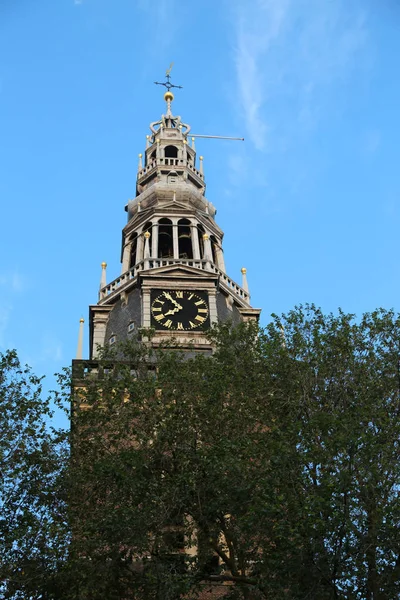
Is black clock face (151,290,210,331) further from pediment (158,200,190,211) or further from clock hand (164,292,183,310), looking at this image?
pediment (158,200,190,211)

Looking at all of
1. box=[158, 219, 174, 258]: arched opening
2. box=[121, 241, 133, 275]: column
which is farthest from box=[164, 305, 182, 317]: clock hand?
box=[158, 219, 174, 258]: arched opening

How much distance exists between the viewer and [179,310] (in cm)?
4375

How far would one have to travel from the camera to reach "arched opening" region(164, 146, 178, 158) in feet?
205

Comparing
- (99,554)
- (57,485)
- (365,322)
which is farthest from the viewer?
(365,322)

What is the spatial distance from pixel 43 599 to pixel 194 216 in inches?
1292

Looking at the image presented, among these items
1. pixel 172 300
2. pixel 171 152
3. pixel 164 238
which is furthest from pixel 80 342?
pixel 171 152

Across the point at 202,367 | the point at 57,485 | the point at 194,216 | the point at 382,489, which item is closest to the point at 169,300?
the point at 194,216

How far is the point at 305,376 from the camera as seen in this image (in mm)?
24562

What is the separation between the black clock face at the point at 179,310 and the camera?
140 feet

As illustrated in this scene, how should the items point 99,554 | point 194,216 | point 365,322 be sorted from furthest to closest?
point 194,216 → point 365,322 → point 99,554

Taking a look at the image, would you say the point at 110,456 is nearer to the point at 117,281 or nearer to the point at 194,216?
the point at 117,281

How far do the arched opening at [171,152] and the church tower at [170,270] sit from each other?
262 millimetres

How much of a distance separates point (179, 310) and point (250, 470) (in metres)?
22.2

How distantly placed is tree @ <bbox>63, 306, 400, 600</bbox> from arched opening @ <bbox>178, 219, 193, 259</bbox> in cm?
2455
